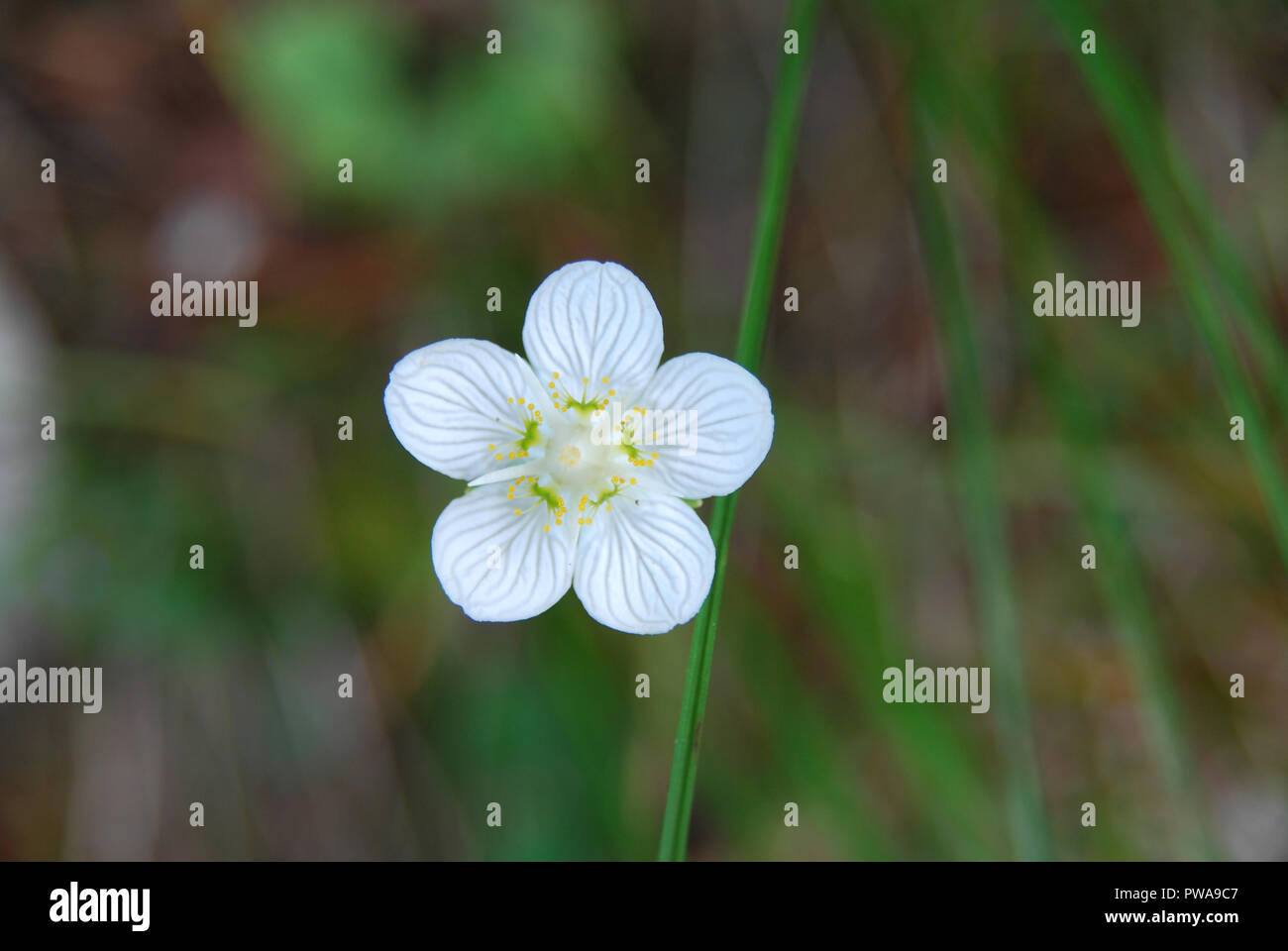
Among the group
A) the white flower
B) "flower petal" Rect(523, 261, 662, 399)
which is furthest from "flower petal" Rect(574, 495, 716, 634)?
"flower petal" Rect(523, 261, 662, 399)

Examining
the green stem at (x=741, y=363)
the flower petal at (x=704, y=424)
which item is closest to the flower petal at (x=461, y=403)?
the flower petal at (x=704, y=424)

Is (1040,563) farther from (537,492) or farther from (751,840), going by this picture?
(537,492)

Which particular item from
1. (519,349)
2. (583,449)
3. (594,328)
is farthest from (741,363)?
(519,349)

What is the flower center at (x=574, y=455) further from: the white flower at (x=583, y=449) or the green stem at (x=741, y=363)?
the green stem at (x=741, y=363)

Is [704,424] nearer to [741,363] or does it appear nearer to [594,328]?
[741,363]

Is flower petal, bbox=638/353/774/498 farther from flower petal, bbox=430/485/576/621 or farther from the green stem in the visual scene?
flower petal, bbox=430/485/576/621
